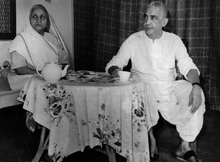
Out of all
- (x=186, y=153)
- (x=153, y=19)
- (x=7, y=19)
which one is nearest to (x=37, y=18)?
(x=7, y=19)

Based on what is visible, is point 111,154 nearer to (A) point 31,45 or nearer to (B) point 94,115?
(B) point 94,115

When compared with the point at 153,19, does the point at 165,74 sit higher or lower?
lower

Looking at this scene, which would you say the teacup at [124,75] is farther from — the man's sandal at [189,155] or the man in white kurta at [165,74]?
the man's sandal at [189,155]

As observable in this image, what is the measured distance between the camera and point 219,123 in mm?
3000

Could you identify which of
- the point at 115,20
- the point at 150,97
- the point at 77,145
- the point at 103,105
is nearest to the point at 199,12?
the point at 115,20

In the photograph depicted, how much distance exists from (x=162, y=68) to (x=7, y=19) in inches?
76.8

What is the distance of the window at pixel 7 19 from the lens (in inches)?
126

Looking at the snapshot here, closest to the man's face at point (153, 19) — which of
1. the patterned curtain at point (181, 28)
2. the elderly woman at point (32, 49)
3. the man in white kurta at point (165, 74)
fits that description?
the man in white kurta at point (165, 74)

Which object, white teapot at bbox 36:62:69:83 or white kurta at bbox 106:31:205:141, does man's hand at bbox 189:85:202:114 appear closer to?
white kurta at bbox 106:31:205:141

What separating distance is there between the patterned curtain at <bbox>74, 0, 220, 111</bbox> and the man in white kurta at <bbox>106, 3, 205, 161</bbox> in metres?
0.74

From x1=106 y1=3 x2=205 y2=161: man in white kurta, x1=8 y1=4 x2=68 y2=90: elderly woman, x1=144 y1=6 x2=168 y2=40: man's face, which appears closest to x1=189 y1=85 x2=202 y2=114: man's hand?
x1=106 y1=3 x2=205 y2=161: man in white kurta

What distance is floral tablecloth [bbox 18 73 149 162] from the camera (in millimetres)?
1774

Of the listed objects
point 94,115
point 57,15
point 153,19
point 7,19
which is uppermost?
point 57,15

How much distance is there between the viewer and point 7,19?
10.7 feet
